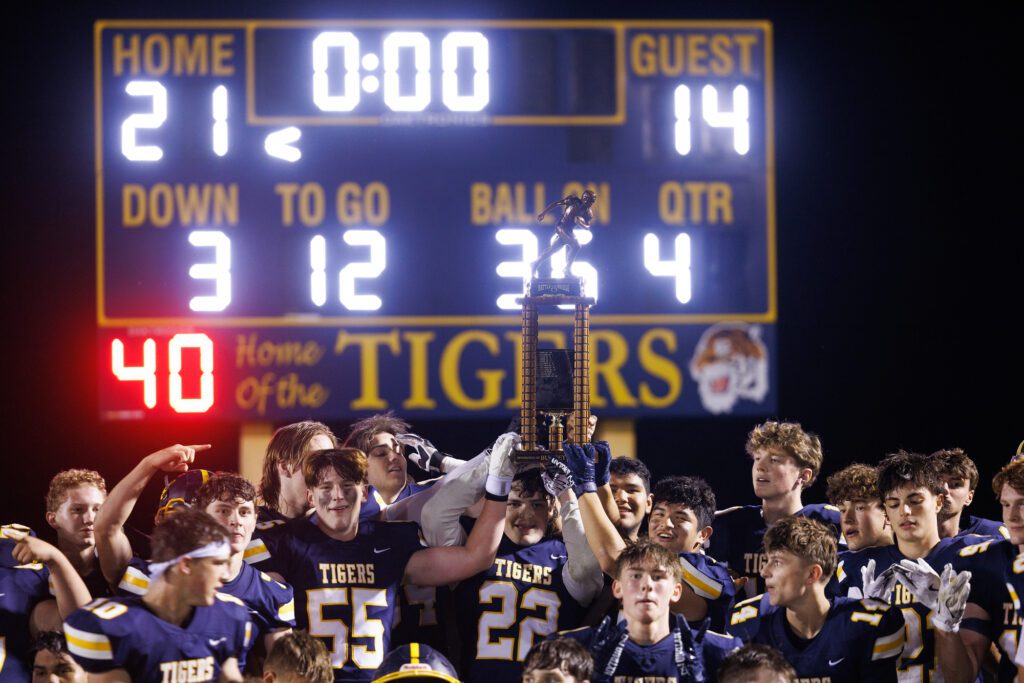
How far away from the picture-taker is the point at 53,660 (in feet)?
15.4

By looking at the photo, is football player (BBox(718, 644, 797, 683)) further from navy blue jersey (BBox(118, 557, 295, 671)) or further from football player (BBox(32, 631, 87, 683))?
football player (BBox(32, 631, 87, 683))

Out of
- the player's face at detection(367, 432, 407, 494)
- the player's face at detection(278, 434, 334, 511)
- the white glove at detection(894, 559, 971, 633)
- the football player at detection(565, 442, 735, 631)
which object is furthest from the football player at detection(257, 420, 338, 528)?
the white glove at detection(894, 559, 971, 633)

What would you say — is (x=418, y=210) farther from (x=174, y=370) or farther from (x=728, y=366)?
(x=728, y=366)

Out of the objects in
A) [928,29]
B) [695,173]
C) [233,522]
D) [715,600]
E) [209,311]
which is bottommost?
[715,600]

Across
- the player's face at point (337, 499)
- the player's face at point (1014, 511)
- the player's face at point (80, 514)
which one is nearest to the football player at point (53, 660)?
the player's face at point (80, 514)

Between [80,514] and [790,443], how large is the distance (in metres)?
2.30

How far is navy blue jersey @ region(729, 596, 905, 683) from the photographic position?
14.4ft

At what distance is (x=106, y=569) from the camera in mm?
4777

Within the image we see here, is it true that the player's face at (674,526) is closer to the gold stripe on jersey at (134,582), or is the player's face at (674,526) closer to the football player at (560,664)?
the football player at (560,664)

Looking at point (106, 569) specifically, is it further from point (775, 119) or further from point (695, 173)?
point (775, 119)

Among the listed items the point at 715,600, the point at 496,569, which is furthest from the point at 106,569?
the point at 715,600

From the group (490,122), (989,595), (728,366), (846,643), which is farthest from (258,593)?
(490,122)

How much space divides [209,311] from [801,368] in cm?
252

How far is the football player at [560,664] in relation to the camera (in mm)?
4129
